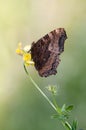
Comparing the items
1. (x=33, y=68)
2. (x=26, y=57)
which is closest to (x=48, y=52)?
(x=26, y=57)

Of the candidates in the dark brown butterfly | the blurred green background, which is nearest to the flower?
the dark brown butterfly

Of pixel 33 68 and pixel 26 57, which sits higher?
pixel 26 57

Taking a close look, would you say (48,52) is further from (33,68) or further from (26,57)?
(33,68)

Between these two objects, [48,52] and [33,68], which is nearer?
[48,52]

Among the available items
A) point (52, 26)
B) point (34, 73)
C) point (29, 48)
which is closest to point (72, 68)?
point (34, 73)

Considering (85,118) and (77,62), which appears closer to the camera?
(85,118)

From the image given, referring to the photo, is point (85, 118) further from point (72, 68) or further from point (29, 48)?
point (29, 48)
